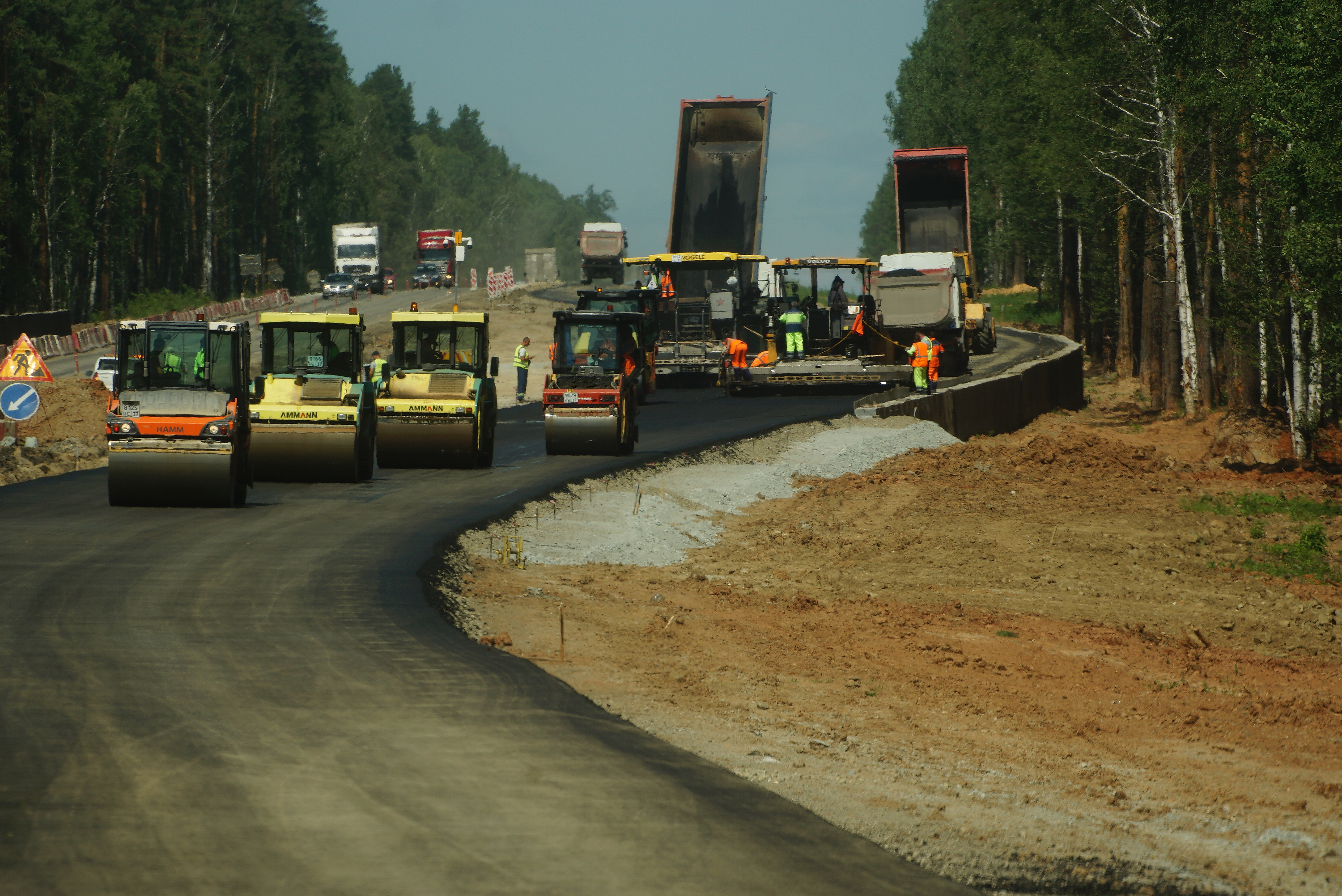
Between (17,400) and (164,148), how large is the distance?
59560 mm

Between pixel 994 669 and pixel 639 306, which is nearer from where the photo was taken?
pixel 994 669

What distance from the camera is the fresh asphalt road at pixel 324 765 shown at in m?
6.25

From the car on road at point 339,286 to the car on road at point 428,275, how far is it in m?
8.43

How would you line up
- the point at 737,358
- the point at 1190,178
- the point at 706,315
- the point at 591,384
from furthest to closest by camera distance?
the point at 706,315, the point at 1190,178, the point at 737,358, the point at 591,384

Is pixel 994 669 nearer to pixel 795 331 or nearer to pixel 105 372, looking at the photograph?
pixel 795 331

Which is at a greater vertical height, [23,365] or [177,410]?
[23,365]

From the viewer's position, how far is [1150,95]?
36031 millimetres

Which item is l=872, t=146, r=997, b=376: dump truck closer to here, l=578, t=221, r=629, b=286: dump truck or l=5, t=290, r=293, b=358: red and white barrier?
l=5, t=290, r=293, b=358: red and white barrier

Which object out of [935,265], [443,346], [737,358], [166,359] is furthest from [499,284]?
[166,359]

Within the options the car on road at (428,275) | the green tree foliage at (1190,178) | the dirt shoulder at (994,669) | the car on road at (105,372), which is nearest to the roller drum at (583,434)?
the dirt shoulder at (994,669)

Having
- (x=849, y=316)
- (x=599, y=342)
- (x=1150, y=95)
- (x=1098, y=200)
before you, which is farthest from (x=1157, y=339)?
(x=599, y=342)

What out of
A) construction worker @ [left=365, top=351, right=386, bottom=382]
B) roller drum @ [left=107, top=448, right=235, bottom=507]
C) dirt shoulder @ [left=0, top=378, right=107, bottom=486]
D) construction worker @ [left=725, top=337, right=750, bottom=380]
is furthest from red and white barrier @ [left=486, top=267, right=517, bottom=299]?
roller drum @ [left=107, top=448, right=235, bottom=507]

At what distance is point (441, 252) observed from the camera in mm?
90125

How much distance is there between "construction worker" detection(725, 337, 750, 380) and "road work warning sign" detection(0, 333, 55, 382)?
16.1 meters
